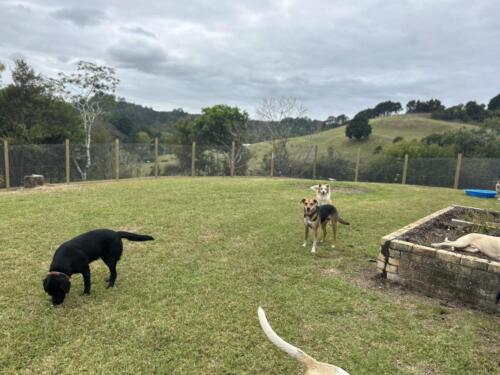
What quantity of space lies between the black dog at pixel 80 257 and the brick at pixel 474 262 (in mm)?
3507

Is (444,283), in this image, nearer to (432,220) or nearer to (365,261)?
(365,261)

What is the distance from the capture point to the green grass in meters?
2.53

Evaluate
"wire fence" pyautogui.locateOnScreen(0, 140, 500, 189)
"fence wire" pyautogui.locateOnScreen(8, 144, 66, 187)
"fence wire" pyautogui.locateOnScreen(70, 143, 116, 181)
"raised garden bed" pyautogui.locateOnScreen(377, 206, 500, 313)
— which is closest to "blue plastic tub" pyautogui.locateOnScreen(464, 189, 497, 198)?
"wire fence" pyautogui.locateOnScreen(0, 140, 500, 189)

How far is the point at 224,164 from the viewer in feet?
60.5

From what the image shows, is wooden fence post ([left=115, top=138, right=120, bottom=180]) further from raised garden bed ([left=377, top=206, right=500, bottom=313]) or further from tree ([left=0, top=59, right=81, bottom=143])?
raised garden bed ([left=377, top=206, right=500, bottom=313])

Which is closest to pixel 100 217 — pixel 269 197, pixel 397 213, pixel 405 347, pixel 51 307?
pixel 51 307

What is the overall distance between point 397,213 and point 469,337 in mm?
5378

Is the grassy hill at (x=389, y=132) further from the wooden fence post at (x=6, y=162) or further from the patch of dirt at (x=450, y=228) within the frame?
the patch of dirt at (x=450, y=228)

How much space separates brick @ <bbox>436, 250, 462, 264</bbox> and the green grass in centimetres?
48

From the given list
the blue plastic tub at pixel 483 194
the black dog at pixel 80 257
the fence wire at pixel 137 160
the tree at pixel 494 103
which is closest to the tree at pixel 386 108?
the tree at pixel 494 103

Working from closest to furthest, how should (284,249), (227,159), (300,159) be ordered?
(284,249) → (227,159) → (300,159)

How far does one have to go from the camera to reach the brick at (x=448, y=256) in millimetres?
3516

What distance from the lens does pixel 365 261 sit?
471 centimetres

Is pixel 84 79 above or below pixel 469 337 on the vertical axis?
above
